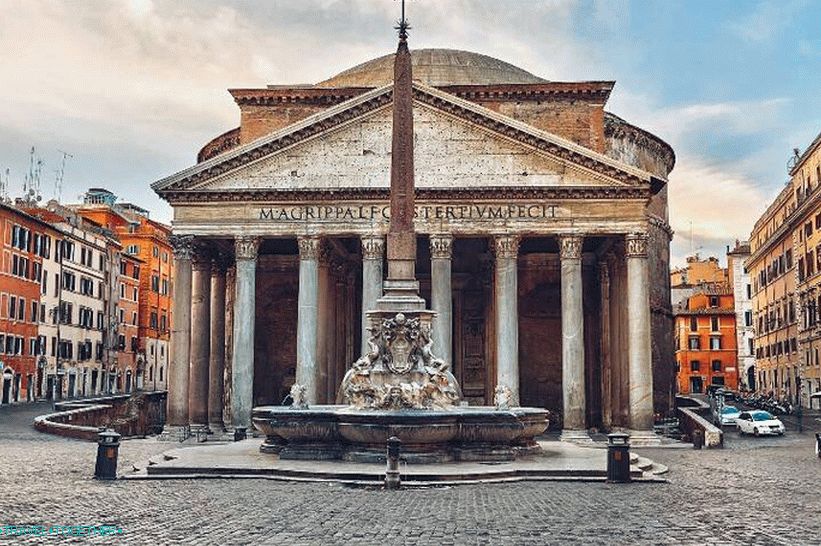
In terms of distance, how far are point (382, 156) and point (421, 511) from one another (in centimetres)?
2136

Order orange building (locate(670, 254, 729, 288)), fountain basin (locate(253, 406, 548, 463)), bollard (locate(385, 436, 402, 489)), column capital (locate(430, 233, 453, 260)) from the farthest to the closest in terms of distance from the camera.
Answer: orange building (locate(670, 254, 729, 288)) < column capital (locate(430, 233, 453, 260)) < fountain basin (locate(253, 406, 548, 463)) < bollard (locate(385, 436, 402, 489))

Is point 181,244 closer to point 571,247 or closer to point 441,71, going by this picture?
point 571,247

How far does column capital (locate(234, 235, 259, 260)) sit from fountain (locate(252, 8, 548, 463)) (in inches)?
533

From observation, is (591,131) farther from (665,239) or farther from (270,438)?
(270,438)

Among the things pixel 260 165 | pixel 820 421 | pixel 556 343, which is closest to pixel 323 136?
pixel 260 165

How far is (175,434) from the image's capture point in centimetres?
3175

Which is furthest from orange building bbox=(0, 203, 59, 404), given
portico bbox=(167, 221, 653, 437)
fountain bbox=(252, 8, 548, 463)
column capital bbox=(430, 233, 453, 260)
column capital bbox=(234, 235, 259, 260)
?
fountain bbox=(252, 8, 548, 463)

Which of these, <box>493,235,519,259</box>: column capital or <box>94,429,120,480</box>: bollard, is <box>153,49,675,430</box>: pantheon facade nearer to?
<box>493,235,519,259</box>: column capital

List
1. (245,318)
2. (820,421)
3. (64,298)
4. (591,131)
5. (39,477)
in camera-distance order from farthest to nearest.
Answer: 1. (64,298)
2. (820,421)
3. (591,131)
4. (245,318)
5. (39,477)

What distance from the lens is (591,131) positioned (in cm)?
3869

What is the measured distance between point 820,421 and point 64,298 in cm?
4061

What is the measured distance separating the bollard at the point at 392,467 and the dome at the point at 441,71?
109 feet

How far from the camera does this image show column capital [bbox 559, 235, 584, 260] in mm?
31531

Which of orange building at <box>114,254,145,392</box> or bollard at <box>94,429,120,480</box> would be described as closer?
bollard at <box>94,429,120,480</box>
